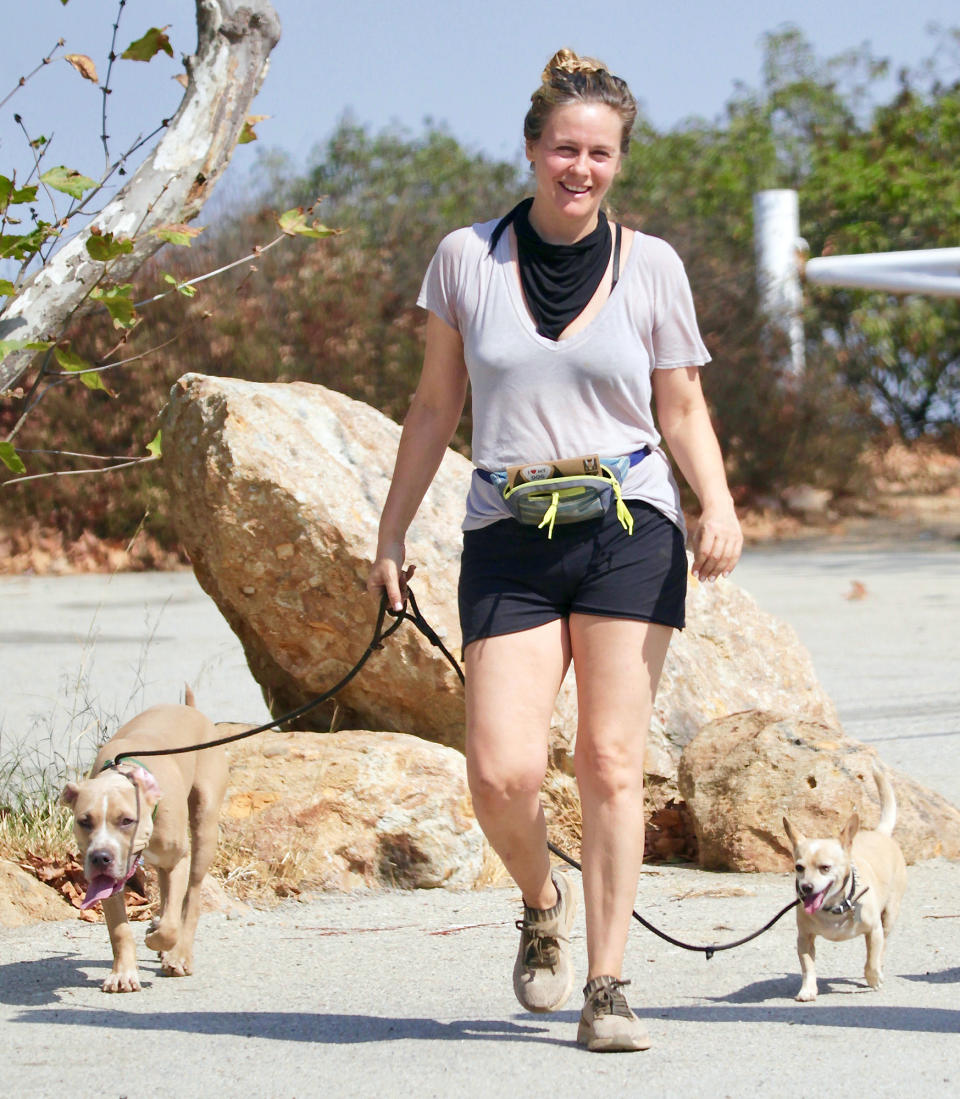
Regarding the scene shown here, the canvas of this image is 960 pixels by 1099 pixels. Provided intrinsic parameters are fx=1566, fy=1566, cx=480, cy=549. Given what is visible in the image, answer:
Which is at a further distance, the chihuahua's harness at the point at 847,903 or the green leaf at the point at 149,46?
the green leaf at the point at 149,46

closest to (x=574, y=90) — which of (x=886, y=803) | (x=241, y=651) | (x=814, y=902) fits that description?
(x=814, y=902)

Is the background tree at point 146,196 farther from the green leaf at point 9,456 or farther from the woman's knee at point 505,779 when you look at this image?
the woman's knee at point 505,779

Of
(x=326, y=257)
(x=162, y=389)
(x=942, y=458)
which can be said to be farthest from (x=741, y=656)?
(x=942, y=458)

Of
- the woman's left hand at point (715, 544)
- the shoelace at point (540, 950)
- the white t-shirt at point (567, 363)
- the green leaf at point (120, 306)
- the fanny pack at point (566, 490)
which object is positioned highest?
the green leaf at point (120, 306)

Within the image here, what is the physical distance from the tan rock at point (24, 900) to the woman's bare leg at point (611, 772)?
227cm

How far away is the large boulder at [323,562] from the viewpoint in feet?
20.7

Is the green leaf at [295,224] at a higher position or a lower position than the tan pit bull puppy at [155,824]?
higher

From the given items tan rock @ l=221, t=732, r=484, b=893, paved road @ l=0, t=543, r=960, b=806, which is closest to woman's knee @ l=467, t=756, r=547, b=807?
tan rock @ l=221, t=732, r=484, b=893

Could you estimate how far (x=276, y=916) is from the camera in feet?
17.4

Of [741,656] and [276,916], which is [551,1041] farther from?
[741,656]

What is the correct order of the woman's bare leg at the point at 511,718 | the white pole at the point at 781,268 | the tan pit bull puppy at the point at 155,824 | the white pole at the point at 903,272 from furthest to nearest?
the white pole at the point at 781,268 < the white pole at the point at 903,272 < the tan pit bull puppy at the point at 155,824 < the woman's bare leg at the point at 511,718

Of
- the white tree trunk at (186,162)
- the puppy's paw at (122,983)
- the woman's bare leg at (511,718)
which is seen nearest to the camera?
the woman's bare leg at (511,718)

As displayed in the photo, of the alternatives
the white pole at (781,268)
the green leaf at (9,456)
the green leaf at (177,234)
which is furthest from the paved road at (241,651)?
the white pole at (781,268)

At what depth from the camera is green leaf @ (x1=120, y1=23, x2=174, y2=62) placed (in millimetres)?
5316
